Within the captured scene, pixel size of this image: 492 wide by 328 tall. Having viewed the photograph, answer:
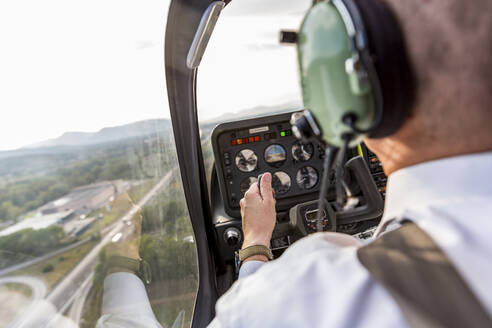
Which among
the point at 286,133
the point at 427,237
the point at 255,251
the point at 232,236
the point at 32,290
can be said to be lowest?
the point at 232,236

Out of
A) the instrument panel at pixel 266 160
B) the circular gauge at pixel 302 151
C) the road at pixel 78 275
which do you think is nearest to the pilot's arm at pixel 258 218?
the road at pixel 78 275

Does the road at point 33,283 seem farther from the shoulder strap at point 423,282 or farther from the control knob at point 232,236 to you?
the control knob at point 232,236

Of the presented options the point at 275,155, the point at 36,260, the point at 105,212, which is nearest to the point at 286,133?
the point at 275,155

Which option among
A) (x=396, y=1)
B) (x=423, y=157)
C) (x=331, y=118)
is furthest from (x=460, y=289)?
(x=396, y=1)

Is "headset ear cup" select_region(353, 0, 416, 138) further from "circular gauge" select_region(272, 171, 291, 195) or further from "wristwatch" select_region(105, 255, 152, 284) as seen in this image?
"circular gauge" select_region(272, 171, 291, 195)

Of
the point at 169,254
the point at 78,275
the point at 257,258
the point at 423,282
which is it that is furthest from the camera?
the point at 169,254

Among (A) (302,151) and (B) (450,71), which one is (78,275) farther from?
(A) (302,151)
